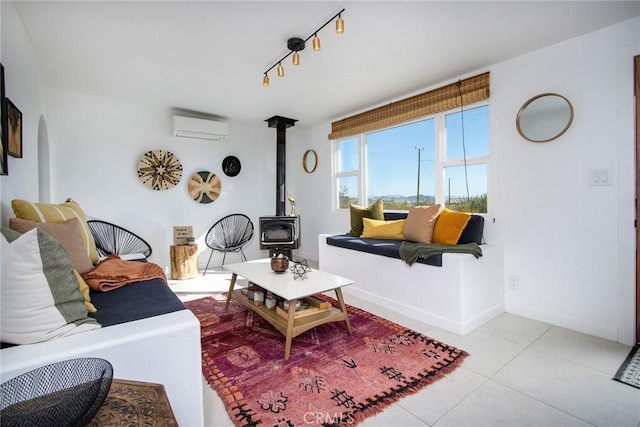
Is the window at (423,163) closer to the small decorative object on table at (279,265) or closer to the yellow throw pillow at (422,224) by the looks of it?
the yellow throw pillow at (422,224)

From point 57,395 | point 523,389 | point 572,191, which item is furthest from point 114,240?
point 572,191

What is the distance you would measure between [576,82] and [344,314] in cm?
263

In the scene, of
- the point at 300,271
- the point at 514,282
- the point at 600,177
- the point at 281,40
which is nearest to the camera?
the point at 600,177

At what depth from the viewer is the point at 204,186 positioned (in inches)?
184

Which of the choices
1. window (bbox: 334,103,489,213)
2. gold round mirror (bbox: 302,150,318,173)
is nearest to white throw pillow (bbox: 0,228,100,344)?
window (bbox: 334,103,489,213)

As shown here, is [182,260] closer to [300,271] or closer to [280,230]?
[280,230]

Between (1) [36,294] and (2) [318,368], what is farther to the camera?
(2) [318,368]

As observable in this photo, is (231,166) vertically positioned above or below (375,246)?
above

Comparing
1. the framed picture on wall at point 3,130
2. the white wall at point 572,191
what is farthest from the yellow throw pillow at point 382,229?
the framed picture on wall at point 3,130

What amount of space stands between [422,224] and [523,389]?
1.60 meters

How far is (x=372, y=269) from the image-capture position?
3.11 metres

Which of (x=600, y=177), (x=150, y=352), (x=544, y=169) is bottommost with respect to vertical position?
(x=150, y=352)

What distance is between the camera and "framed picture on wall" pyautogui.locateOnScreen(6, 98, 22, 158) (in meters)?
1.78

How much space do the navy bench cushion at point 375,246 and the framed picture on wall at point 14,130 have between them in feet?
9.13
